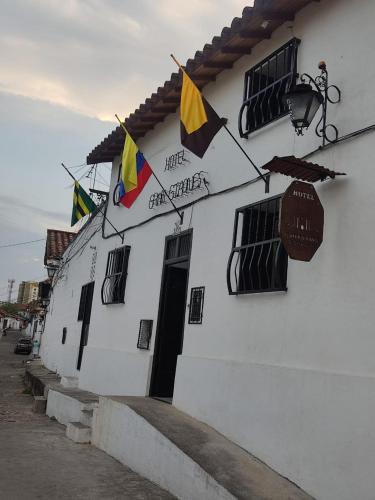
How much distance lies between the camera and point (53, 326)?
18.4 m

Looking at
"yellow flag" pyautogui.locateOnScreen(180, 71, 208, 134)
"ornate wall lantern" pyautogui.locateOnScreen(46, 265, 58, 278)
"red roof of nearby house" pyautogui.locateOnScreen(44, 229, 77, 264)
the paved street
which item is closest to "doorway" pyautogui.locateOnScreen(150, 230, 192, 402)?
the paved street

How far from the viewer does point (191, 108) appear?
582cm

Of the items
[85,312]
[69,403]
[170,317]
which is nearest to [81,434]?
[69,403]

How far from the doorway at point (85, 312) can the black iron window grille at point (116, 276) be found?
271 cm

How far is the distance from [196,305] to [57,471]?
99.3 inches

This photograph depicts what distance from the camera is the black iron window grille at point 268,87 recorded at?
589 cm

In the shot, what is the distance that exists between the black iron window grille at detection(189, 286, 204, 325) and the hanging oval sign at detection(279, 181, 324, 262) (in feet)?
7.57

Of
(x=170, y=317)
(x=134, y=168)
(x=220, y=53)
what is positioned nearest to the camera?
(x=220, y=53)

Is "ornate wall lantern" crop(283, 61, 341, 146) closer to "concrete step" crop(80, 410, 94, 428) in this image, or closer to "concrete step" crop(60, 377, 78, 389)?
"concrete step" crop(80, 410, 94, 428)

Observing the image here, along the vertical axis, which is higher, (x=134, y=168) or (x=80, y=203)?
(x=80, y=203)

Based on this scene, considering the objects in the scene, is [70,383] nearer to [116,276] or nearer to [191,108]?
[116,276]

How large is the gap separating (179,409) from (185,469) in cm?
172

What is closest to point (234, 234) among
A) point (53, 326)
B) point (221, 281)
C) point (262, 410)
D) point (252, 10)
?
point (221, 281)

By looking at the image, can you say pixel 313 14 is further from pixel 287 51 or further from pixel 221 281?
pixel 221 281
